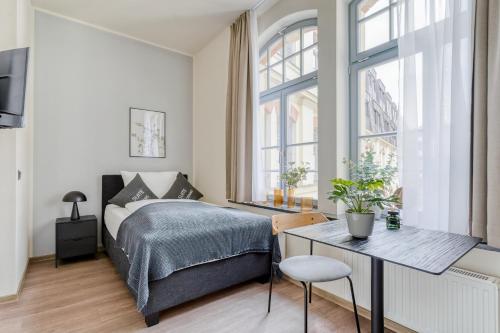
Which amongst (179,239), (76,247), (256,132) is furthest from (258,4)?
(76,247)

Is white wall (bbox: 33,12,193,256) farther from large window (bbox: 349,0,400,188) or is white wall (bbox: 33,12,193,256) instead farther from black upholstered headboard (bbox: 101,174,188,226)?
large window (bbox: 349,0,400,188)

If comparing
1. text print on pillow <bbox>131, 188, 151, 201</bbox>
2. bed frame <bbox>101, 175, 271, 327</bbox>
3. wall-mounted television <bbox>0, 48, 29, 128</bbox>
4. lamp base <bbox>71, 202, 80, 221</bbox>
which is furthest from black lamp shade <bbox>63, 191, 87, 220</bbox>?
wall-mounted television <bbox>0, 48, 29, 128</bbox>

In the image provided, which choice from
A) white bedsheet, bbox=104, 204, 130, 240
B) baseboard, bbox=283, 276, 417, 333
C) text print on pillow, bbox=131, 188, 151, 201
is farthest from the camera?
text print on pillow, bbox=131, 188, 151, 201

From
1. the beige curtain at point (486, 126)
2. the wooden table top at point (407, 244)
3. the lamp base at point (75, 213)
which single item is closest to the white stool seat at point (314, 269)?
the wooden table top at point (407, 244)

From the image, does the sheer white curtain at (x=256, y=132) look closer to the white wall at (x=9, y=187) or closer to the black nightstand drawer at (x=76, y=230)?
the black nightstand drawer at (x=76, y=230)

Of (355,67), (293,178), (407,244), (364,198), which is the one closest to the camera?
(407,244)

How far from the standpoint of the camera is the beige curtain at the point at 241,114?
3010 mm

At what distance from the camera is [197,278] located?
2.00 metres

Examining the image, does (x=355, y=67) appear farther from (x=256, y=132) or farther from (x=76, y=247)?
(x=76, y=247)

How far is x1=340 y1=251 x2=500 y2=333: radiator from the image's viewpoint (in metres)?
1.31

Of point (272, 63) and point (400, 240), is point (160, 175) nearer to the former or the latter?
point (272, 63)

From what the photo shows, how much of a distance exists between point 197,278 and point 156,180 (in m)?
1.93

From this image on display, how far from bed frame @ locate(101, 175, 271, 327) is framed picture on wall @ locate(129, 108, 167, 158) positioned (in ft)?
4.88

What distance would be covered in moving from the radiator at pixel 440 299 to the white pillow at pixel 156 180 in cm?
264
